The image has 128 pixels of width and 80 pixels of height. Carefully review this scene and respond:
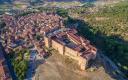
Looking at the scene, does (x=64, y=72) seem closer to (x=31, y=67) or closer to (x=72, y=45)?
(x=31, y=67)

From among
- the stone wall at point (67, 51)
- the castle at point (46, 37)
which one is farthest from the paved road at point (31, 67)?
the stone wall at point (67, 51)

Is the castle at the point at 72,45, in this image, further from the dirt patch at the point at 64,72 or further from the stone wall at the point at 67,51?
the dirt patch at the point at 64,72

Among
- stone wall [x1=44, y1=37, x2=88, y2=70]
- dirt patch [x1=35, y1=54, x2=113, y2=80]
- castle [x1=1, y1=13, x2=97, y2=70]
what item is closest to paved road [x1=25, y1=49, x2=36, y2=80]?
dirt patch [x1=35, y1=54, x2=113, y2=80]

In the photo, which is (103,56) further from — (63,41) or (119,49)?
(63,41)

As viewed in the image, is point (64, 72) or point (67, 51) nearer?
point (64, 72)

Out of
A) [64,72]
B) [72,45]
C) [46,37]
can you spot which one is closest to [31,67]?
[64,72]

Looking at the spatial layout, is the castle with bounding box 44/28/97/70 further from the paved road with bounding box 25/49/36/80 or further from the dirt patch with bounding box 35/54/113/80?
the paved road with bounding box 25/49/36/80

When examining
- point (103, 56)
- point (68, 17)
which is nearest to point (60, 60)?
point (103, 56)

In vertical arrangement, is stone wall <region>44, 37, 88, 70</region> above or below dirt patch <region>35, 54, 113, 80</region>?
above
